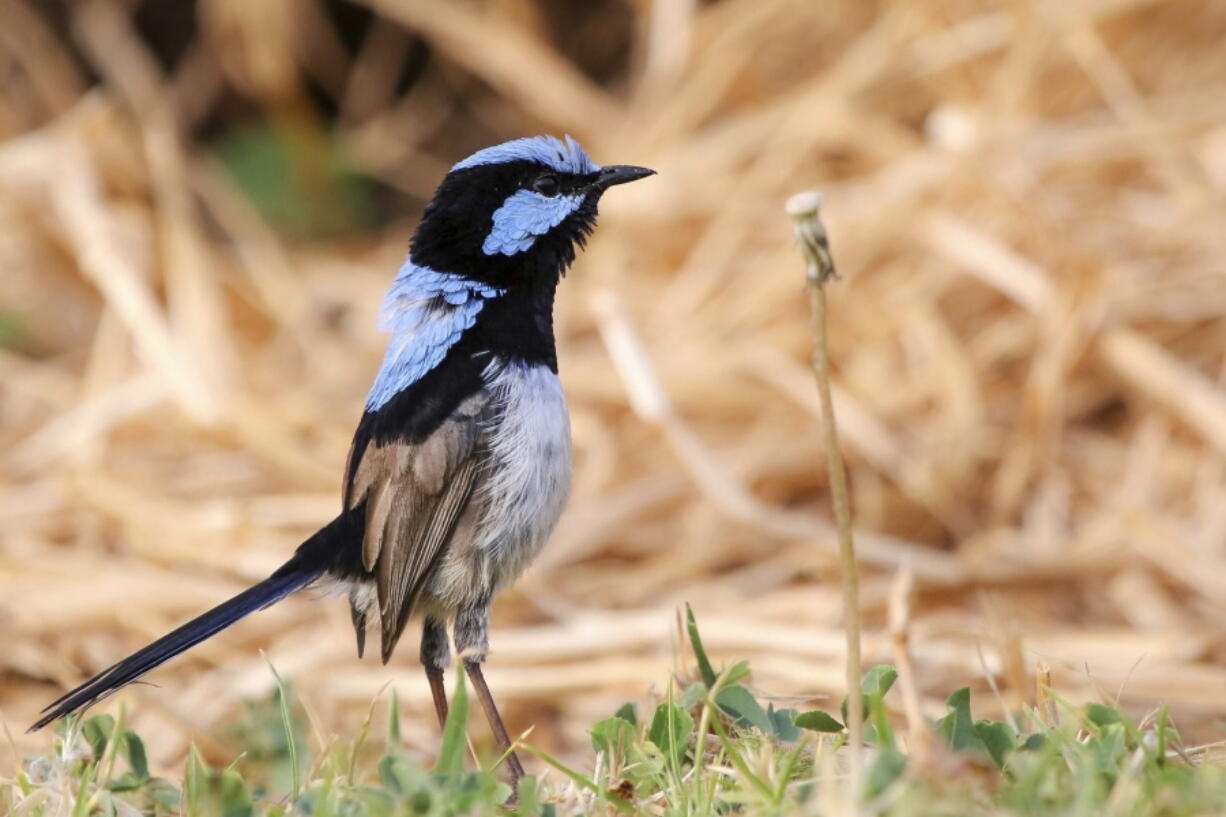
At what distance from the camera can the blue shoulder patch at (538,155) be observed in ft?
11.0

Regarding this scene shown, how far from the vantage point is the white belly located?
311 cm

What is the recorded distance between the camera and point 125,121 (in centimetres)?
704

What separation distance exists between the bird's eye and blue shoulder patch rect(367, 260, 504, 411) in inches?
11.0

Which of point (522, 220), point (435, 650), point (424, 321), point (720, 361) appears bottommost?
point (435, 650)

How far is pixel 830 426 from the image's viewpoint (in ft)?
6.95

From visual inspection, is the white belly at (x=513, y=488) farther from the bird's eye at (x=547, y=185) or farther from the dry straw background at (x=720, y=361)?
the dry straw background at (x=720, y=361)

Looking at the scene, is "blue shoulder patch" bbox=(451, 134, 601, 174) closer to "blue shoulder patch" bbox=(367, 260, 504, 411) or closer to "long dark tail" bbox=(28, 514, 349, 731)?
"blue shoulder patch" bbox=(367, 260, 504, 411)

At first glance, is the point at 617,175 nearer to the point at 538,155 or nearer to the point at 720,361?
the point at 538,155

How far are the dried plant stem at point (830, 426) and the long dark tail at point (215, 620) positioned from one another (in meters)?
1.35

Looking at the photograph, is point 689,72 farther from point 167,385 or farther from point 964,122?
point 167,385

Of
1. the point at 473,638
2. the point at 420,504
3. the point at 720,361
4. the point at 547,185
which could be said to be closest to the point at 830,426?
the point at 420,504

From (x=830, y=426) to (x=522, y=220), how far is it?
1381 millimetres

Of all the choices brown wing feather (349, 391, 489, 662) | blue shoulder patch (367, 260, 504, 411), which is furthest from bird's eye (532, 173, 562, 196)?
brown wing feather (349, 391, 489, 662)

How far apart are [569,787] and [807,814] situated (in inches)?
25.4
